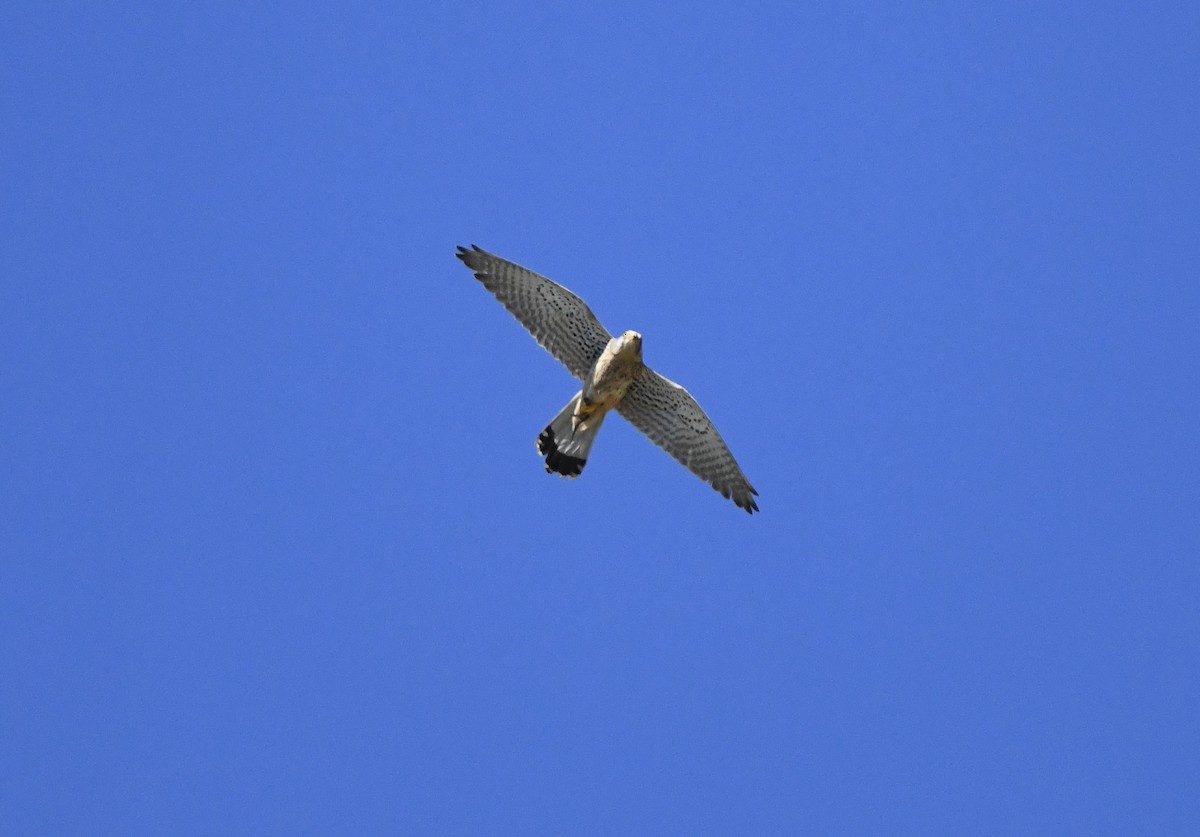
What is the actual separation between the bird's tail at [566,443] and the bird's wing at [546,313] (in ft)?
1.70

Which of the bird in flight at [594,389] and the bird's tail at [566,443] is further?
the bird's tail at [566,443]

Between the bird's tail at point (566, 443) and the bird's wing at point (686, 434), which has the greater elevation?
the bird's wing at point (686, 434)

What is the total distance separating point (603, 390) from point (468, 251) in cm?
198

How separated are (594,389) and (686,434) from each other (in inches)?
49.8

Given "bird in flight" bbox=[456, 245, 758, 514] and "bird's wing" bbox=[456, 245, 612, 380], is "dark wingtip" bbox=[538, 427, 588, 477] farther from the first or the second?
"bird's wing" bbox=[456, 245, 612, 380]

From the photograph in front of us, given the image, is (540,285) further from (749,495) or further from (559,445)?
(749,495)

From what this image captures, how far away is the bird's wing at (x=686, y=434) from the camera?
15531 millimetres

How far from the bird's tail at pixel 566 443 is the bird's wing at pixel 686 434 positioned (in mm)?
462

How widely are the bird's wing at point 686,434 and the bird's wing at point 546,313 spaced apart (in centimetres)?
65

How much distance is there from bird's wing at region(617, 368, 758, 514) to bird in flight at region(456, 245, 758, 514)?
0.03 feet

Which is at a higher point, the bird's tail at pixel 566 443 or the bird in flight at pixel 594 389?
the bird in flight at pixel 594 389

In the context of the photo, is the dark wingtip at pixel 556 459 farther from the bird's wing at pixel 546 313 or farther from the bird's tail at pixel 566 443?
the bird's wing at pixel 546 313

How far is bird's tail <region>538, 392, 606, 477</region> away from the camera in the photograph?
609 inches

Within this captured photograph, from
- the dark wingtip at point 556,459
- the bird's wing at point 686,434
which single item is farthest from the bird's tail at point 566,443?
the bird's wing at point 686,434
